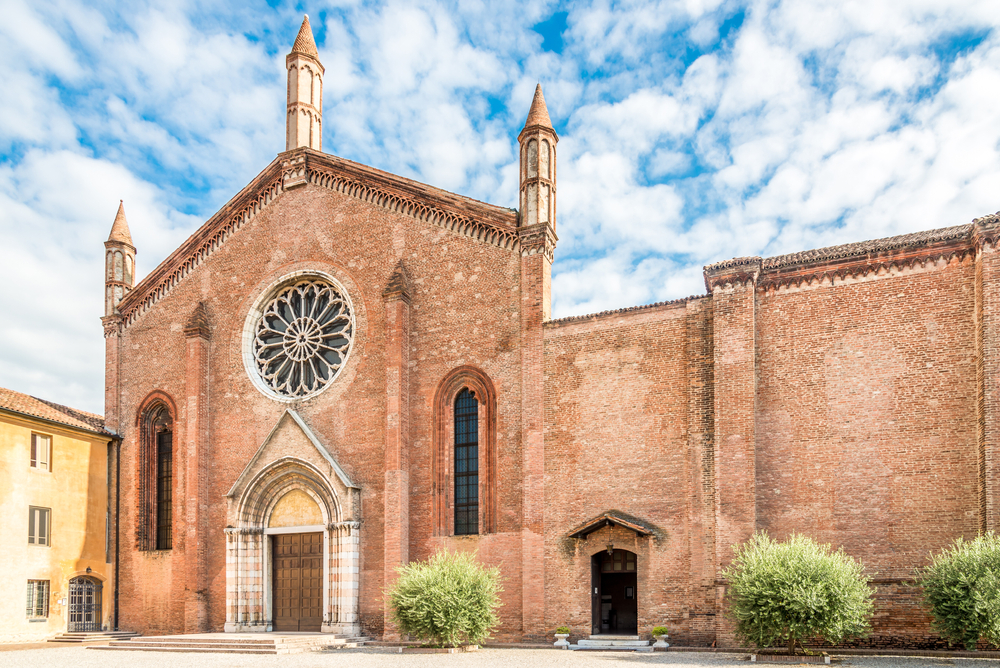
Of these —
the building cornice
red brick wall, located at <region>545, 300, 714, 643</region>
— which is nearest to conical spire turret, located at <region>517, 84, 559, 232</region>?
red brick wall, located at <region>545, 300, 714, 643</region>

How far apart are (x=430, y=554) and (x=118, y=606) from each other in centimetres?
1175

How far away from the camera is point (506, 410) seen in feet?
73.3

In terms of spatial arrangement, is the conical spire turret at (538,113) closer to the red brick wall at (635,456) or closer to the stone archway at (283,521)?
the red brick wall at (635,456)

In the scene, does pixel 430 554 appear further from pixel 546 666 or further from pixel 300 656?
pixel 546 666

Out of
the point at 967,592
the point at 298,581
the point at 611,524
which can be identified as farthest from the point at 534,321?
the point at 967,592

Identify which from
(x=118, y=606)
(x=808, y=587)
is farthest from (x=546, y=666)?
(x=118, y=606)

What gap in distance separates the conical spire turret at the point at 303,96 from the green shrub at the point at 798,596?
1900 cm

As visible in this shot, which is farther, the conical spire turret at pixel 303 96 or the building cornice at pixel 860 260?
the conical spire turret at pixel 303 96

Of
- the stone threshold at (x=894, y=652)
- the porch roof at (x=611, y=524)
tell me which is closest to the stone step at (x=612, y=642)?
the stone threshold at (x=894, y=652)

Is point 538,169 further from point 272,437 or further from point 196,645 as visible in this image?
point 196,645

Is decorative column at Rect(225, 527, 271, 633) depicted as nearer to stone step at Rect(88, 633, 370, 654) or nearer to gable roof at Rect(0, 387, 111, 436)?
stone step at Rect(88, 633, 370, 654)

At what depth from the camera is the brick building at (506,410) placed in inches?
723

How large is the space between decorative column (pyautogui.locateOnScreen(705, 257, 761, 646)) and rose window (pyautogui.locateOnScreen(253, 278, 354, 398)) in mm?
10965

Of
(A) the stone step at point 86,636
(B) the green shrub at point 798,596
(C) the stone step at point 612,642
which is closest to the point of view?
(B) the green shrub at point 798,596
